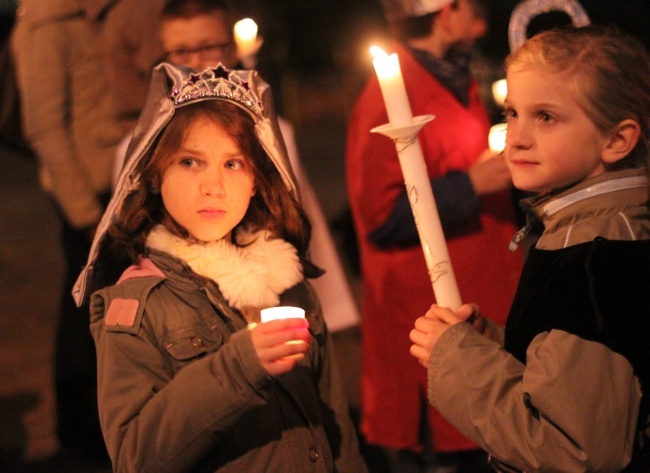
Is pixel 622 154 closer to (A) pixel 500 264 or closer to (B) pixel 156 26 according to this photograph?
(A) pixel 500 264

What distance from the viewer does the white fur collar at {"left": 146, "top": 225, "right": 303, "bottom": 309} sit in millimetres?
2123

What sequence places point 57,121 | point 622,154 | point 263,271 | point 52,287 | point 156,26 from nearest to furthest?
point 622,154
point 263,271
point 156,26
point 57,121
point 52,287

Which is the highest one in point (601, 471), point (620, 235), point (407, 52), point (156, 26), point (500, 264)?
point (156, 26)

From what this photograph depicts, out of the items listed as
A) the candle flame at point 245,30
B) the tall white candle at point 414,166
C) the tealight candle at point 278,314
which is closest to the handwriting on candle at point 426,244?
the tall white candle at point 414,166

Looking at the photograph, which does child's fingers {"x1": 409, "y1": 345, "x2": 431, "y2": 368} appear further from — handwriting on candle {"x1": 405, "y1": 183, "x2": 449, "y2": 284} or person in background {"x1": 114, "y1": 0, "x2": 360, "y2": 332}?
person in background {"x1": 114, "y1": 0, "x2": 360, "y2": 332}

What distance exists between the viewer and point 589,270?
1.88m

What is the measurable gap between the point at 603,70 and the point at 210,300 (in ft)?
3.34

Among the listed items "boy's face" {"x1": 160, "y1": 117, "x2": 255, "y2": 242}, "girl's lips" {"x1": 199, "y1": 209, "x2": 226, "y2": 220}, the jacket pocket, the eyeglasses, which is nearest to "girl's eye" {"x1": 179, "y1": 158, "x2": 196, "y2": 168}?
"boy's face" {"x1": 160, "y1": 117, "x2": 255, "y2": 242}

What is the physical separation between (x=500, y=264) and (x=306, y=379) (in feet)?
4.73

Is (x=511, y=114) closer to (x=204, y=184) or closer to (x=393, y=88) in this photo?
(x=393, y=88)

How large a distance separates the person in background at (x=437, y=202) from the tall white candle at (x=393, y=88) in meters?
1.37

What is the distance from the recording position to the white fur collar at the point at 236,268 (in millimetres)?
2123

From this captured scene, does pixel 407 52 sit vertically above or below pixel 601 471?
above

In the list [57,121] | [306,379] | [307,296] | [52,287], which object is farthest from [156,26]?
[52,287]
